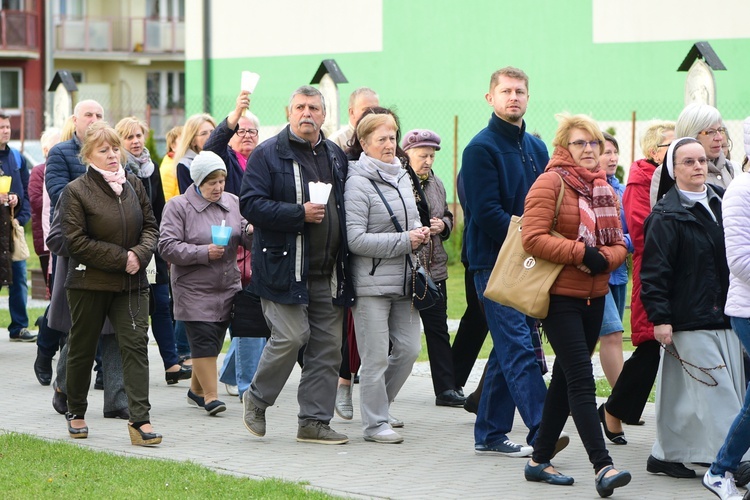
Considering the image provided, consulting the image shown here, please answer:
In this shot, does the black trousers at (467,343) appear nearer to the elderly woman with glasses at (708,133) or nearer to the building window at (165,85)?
the elderly woman with glasses at (708,133)

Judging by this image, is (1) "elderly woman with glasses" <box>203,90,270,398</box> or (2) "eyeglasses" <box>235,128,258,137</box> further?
(2) "eyeglasses" <box>235,128,258,137</box>

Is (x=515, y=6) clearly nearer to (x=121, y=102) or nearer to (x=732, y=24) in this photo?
(x=732, y=24)

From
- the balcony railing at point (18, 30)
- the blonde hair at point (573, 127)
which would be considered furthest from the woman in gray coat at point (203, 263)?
the balcony railing at point (18, 30)

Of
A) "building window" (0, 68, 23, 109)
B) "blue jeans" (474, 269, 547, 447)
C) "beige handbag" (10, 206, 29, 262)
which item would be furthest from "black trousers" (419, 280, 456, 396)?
"building window" (0, 68, 23, 109)

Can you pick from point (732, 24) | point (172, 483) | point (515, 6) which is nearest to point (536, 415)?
point (172, 483)

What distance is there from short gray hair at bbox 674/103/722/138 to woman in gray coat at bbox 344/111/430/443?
164cm

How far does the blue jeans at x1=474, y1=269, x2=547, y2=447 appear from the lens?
24.5 feet

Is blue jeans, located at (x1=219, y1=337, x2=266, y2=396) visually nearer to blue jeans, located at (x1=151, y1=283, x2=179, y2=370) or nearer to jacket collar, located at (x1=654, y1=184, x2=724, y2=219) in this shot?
blue jeans, located at (x1=151, y1=283, x2=179, y2=370)

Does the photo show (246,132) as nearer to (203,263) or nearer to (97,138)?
(203,263)

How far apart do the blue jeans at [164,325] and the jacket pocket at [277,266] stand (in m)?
2.67

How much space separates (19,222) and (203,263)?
182 inches

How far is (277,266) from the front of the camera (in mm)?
7910

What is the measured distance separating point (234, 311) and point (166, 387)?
1822 mm

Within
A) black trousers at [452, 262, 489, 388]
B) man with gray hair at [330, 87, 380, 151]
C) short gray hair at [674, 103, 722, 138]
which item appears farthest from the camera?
black trousers at [452, 262, 489, 388]
